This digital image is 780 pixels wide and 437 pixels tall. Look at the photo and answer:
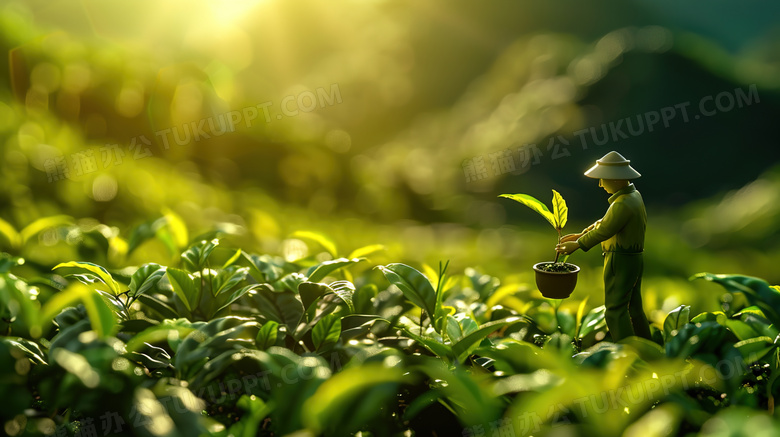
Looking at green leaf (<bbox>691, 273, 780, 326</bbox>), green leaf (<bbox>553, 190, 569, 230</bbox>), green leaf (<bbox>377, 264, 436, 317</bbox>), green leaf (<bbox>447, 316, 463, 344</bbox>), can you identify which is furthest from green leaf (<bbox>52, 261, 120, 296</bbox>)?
green leaf (<bbox>691, 273, 780, 326</bbox>)

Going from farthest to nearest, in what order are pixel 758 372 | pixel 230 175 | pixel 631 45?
pixel 631 45 → pixel 230 175 → pixel 758 372

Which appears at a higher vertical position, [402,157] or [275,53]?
[275,53]

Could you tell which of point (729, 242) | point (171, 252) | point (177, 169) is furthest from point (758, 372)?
point (177, 169)

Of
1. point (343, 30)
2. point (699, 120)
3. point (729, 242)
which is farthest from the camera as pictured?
point (343, 30)

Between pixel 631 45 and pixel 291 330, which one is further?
pixel 631 45

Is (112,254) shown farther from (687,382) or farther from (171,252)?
(687,382)

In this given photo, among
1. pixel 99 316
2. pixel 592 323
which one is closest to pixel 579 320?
pixel 592 323

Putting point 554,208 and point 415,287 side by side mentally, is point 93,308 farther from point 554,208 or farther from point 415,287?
point 554,208

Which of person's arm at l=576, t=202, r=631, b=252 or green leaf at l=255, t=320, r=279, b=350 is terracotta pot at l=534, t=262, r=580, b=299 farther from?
green leaf at l=255, t=320, r=279, b=350
